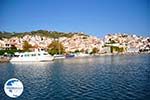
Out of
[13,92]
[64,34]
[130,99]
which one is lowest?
[130,99]

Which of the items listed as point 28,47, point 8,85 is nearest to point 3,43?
point 28,47

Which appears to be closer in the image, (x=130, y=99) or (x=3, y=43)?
(x=130, y=99)

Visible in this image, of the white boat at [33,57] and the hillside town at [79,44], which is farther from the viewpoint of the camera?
the hillside town at [79,44]

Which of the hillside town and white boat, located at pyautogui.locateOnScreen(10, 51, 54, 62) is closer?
white boat, located at pyautogui.locateOnScreen(10, 51, 54, 62)

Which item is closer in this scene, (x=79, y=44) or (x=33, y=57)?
(x=33, y=57)

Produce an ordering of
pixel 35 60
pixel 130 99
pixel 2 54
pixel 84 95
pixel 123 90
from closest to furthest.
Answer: pixel 130 99, pixel 84 95, pixel 123 90, pixel 35 60, pixel 2 54

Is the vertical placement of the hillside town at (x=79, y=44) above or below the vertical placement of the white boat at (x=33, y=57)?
above

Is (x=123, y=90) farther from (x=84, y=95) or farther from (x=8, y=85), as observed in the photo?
(x=8, y=85)

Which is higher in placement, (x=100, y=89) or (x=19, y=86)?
(x=19, y=86)

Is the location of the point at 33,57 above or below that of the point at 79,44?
below

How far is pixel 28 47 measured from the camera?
24188mm

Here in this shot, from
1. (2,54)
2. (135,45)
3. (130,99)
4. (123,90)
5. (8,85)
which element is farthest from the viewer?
(135,45)

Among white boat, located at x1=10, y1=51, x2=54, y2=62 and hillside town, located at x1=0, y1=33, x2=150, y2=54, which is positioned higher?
hillside town, located at x1=0, y1=33, x2=150, y2=54

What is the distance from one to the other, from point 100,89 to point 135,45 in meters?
38.8
